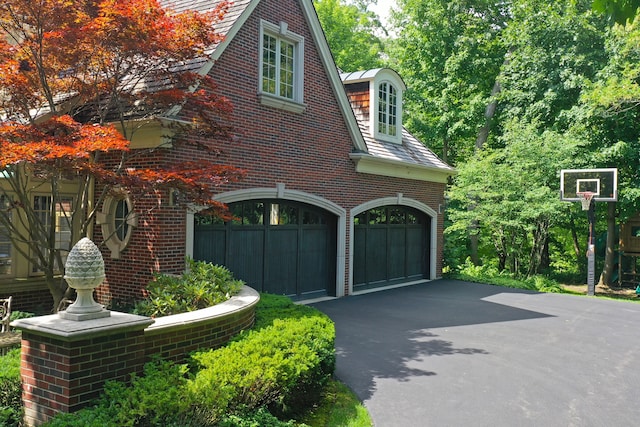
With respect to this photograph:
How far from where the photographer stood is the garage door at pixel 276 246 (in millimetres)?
11461

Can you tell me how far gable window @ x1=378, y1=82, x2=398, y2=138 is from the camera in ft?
56.4

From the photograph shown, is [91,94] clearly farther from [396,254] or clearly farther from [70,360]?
[396,254]

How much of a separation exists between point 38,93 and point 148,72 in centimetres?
179

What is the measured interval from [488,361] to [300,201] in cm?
621

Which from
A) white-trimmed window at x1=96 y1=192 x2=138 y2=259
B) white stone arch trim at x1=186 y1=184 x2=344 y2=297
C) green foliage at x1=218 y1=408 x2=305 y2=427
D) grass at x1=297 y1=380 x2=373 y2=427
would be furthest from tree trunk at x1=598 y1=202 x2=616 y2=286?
green foliage at x1=218 y1=408 x2=305 y2=427

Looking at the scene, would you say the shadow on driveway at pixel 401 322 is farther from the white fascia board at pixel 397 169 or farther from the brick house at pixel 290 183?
the white fascia board at pixel 397 169

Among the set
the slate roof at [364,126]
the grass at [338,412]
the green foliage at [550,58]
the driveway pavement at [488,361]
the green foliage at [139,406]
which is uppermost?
the green foliage at [550,58]

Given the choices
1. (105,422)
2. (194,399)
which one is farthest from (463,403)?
(105,422)

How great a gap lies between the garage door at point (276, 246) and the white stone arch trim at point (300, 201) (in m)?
0.20

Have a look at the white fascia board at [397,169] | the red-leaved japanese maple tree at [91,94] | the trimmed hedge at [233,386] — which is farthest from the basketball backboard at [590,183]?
the trimmed hedge at [233,386]

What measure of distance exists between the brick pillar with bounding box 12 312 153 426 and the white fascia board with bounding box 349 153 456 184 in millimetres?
10200

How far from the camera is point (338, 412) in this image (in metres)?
6.40

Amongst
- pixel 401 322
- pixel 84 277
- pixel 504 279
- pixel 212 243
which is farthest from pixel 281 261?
pixel 504 279

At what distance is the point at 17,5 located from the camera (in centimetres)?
741
